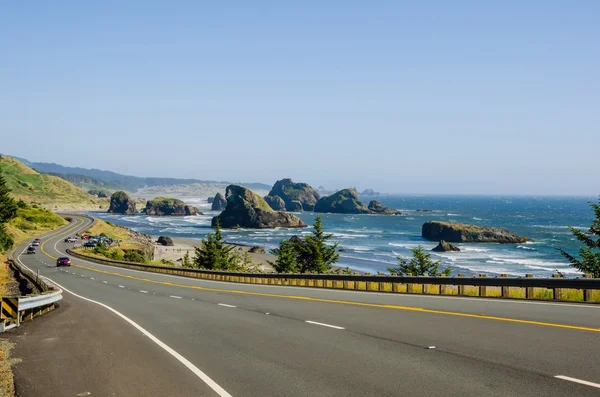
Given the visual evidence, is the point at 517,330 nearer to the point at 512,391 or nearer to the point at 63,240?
the point at 512,391

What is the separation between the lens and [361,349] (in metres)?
11.2

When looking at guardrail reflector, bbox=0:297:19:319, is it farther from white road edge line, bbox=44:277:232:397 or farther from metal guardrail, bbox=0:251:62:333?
white road edge line, bbox=44:277:232:397

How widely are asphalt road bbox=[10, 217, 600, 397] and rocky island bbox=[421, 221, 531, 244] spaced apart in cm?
10964

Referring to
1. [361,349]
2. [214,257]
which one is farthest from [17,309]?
[214,257]

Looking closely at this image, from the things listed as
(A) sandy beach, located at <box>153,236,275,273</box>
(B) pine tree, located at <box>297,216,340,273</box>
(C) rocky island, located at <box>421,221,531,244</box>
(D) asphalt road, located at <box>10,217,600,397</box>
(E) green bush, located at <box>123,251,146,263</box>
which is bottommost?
(A) sandy beach, located at <box>153,236,275,273</box>

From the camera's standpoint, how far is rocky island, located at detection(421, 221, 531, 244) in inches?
4887

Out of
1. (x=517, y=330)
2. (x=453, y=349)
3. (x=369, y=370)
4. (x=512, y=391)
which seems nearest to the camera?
(x=512, y=391)

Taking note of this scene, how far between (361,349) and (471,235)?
120 m

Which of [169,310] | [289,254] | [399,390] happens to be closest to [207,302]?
[169,310]

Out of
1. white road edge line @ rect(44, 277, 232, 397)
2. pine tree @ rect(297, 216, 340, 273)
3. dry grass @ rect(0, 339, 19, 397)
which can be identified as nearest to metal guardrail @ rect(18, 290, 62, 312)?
white road edge line @ rect(44, 277, 232, 397)

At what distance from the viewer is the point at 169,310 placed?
20.8 metres

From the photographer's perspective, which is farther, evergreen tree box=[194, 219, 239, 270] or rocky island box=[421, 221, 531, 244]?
rocky island box=[421, 221, 531, 244]

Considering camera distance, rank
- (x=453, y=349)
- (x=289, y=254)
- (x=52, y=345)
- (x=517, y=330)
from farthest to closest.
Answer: (x=289, y=254) → (x=52, y=345) → (x=517, y=330) → (x=453, y=349)

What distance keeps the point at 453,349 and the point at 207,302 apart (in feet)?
47.1
